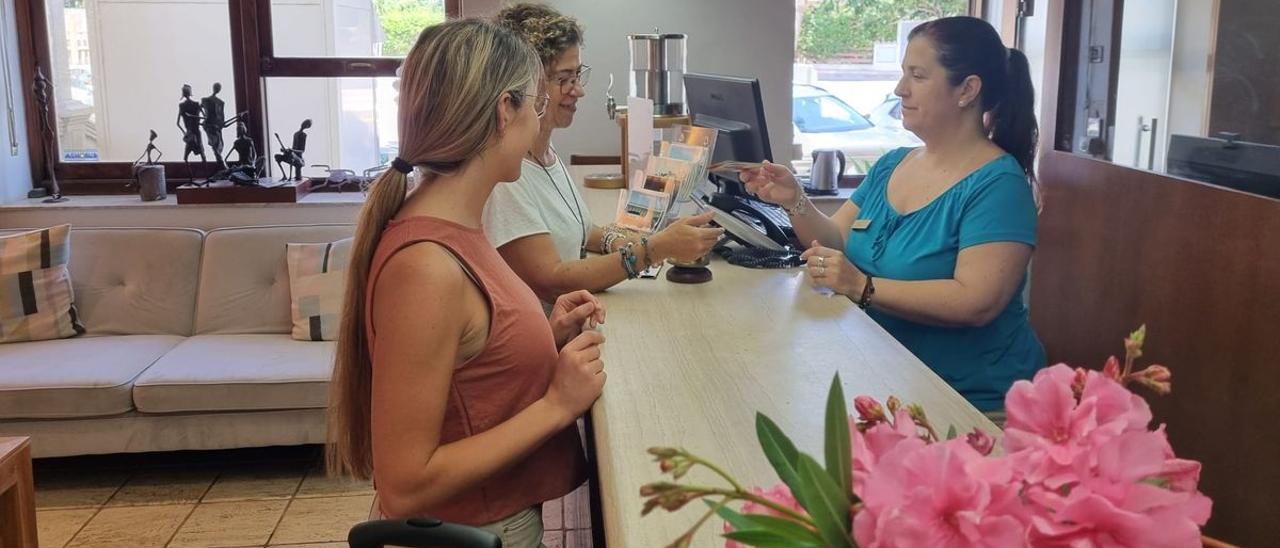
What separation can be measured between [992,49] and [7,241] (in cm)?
337

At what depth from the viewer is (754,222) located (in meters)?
2.51

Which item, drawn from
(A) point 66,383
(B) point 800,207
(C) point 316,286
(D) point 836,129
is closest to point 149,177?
(C) point 316,286

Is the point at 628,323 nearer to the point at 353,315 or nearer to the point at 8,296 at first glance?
the point at 353,315

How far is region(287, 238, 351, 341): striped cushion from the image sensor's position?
12.3ft

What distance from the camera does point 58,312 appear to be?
3771mm

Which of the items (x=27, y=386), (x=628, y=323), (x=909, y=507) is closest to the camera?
(x=909, y=507)

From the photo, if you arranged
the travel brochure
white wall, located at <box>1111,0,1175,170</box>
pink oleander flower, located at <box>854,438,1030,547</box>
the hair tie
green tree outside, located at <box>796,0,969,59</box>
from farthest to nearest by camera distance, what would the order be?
green tree outside, located at <box>796,0,969,59</box> < white wall, located at <box>1111,0,1175,170</box> < the travel brochure < the hair tie < pink oleander flower, located at <box>854,438,1030,547</box>

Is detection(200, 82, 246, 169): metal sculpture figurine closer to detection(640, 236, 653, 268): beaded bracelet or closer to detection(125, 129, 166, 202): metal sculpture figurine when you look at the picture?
detection(125, 129, 166, 202): metal sculpture figurine

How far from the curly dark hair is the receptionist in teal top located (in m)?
0.63

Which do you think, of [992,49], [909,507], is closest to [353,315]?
[909,507]

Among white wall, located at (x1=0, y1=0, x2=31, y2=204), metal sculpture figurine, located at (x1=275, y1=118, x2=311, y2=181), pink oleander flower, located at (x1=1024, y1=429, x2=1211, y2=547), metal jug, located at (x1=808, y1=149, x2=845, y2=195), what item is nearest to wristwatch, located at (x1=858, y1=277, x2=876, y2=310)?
pink oleander flower, located at (x1=1024, y1=429, x2=1211, y2=547)

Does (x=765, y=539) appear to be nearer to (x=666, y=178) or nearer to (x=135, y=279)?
(x=666, y=178)

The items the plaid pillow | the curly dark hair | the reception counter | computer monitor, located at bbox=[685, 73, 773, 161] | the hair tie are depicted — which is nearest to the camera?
the reception counter

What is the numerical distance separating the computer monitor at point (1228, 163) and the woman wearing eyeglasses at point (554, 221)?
1.33 m
